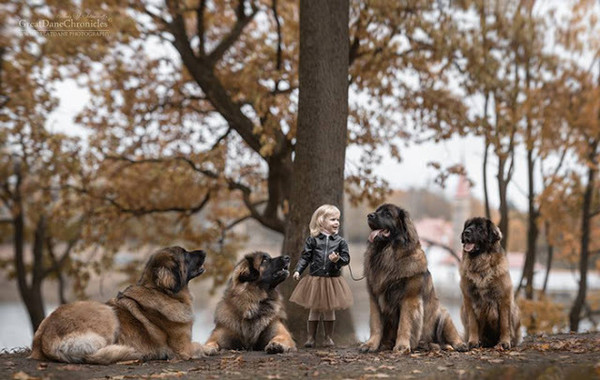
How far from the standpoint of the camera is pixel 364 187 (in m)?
13.3

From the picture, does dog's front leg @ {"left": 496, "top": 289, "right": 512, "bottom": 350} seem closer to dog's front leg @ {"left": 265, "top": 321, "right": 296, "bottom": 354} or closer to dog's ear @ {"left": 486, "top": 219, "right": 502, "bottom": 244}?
dog's ear @ {"left": 486, "top": 219, "right": 502, "bottom": 244}

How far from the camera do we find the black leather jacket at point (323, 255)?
7.77 meters

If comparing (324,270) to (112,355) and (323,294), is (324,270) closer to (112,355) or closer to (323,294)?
(323,294)

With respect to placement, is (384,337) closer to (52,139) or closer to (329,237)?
(329,237)

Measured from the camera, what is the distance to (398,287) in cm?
735

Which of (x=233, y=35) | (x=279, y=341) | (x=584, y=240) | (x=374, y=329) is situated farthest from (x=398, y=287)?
(x=584, y=240)

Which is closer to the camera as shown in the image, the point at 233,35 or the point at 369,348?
the point at 369,348

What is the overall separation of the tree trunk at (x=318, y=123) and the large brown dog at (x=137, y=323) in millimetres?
2557

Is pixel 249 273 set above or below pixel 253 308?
above

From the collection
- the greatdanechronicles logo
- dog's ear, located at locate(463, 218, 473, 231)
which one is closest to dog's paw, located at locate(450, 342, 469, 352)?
dog's ear, located at locate(463, 218, 473, 231)

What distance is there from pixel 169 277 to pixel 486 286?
12.5 feet

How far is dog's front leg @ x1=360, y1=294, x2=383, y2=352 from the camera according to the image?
750 cm

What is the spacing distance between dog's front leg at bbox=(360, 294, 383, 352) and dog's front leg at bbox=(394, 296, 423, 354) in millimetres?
278

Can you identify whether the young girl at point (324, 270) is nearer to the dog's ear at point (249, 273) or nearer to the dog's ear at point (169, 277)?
the dog's ear at point (249, 273)
